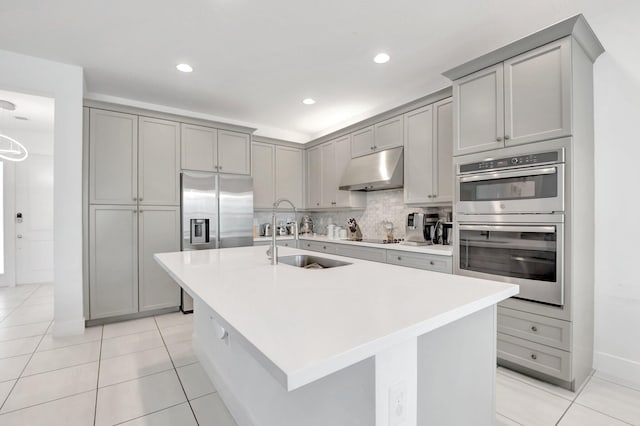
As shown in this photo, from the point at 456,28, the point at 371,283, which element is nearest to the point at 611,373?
the point at 371,283

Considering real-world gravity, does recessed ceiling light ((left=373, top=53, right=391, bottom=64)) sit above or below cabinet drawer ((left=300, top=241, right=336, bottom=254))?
above

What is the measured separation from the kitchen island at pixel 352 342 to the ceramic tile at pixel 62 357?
1484 millimetres

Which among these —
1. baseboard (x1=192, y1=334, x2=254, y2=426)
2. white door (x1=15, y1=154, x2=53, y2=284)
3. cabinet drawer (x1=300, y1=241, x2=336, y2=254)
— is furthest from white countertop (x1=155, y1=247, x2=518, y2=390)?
white door (x1=15, y1=154, x2=53, y2=284)

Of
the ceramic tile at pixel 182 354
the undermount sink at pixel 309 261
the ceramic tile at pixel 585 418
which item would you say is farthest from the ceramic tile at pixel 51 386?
the ceramic tile at pixel 585 418

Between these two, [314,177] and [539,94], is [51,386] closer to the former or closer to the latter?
[314,177]

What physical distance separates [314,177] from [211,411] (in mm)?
3522

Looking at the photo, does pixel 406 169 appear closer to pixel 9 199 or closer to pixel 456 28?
pixel 456 28

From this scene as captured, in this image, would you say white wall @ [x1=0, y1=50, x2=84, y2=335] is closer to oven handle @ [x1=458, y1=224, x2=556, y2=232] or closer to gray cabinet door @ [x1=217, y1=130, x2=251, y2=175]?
gray cabinet door @ [x1=217, y1=130, x2=251, y2=175]

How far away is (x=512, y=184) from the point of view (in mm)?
2223

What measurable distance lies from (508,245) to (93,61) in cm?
389

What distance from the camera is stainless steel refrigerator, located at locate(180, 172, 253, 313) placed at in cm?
366

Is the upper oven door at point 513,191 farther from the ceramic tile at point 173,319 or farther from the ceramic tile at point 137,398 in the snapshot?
the ceramic tile at point 173,319

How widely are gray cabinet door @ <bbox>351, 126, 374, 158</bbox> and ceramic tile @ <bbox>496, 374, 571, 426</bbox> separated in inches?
108

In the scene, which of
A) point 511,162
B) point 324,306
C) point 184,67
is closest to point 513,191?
point 511,162
